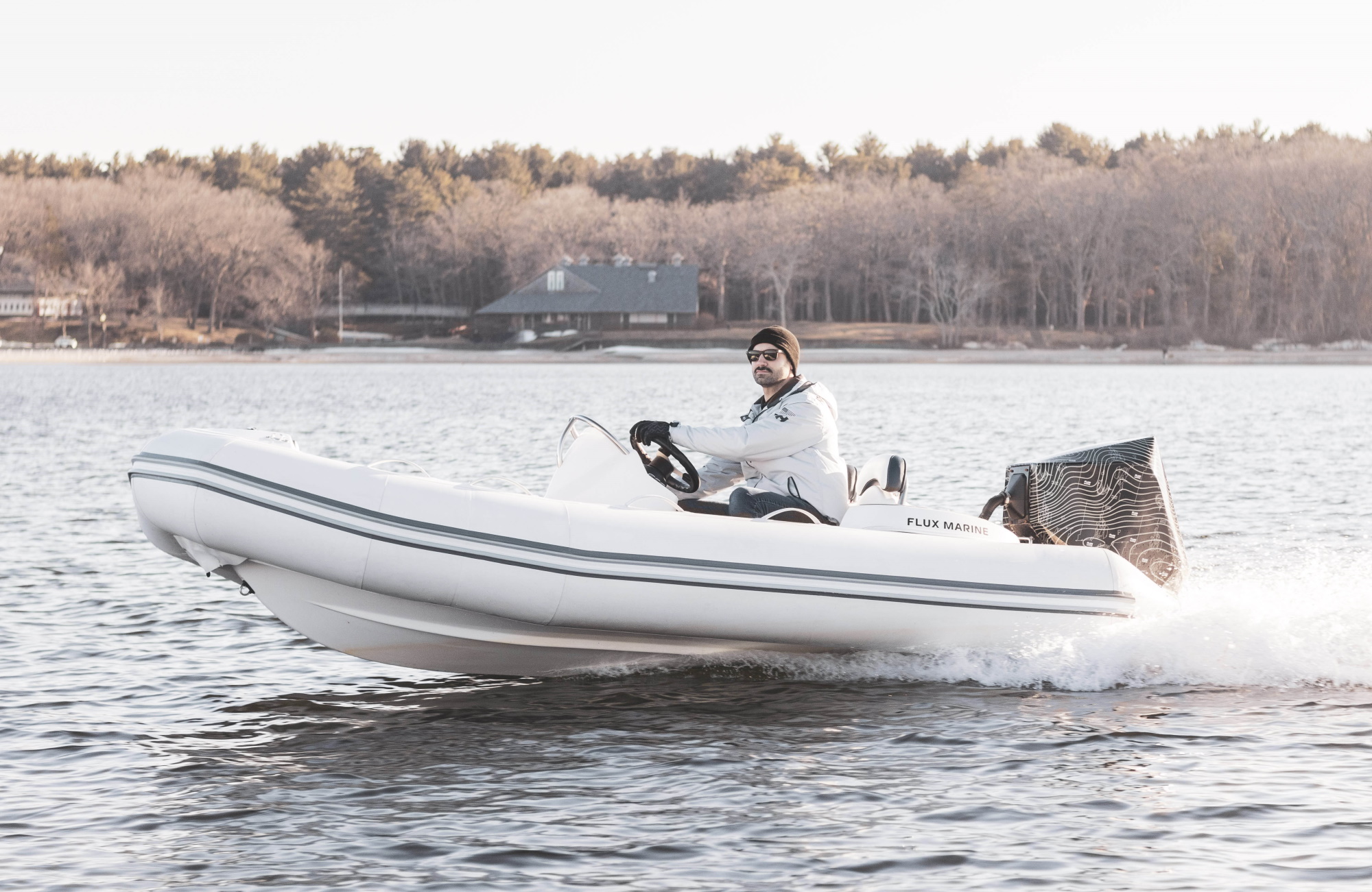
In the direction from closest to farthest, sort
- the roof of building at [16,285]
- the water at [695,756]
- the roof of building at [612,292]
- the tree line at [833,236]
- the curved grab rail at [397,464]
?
the water at [695,756]
the curved grab rail at [397,464]
the tree line at [833,236]
the roof of building at [612,292]
the roof of building at [16,285]

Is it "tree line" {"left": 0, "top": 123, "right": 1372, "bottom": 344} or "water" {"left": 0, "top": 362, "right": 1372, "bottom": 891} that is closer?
"water" {"left": 0, "top": 362, "right": 1372, "bottom": 891}

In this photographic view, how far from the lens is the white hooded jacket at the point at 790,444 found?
6.61 m

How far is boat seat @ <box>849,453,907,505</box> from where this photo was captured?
6.94m

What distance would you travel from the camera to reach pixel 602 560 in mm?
6348

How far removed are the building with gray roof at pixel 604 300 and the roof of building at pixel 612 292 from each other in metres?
0.04

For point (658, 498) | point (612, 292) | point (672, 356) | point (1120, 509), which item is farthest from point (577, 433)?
point (612, 292)

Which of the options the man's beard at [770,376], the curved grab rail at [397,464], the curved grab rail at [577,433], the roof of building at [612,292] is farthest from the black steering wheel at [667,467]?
the roof of building at [612,292]

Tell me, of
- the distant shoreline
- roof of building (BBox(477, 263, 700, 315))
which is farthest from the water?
roof of building (BBox(477, 263, 700, 315))

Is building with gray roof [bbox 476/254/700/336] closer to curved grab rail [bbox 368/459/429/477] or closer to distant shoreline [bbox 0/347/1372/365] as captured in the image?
distant shoreline [bbox 0/347/1372/365]

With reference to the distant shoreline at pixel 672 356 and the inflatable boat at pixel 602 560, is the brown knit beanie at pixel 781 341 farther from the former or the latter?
the distant shoreline at pixel 672 356

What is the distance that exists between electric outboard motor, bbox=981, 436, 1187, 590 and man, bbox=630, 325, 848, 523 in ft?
3.82

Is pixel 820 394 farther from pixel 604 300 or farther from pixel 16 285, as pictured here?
pixel 16 285

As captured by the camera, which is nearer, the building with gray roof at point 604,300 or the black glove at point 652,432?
the black glove at point 652,432

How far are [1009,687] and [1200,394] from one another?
3930cm
